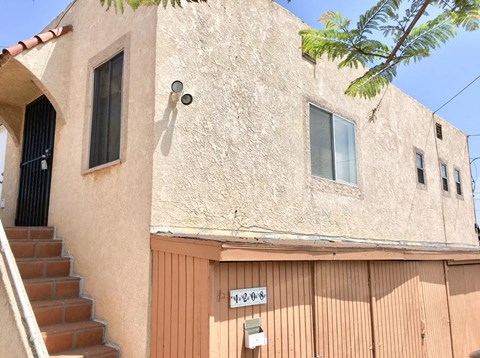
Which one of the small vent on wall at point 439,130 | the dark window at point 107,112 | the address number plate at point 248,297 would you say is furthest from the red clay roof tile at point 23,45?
the small vent on wall at point 439,130

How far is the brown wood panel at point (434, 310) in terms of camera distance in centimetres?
785

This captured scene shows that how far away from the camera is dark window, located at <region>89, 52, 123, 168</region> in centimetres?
580

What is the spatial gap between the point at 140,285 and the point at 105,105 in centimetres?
302

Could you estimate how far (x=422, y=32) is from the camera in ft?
12.6

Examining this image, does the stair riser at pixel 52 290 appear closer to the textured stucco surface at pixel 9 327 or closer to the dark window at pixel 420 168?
the textured stucco surface at pixel 9 327

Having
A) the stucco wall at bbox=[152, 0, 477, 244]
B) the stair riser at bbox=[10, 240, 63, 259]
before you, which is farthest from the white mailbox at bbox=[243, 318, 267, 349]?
the stair riser at bbox=[10, 240, 63, 259]

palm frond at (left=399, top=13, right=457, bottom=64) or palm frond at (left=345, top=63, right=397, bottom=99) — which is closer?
palm frond at (left=399, top=13, right=457, bottom=64)

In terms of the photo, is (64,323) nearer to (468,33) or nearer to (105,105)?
(105,105)

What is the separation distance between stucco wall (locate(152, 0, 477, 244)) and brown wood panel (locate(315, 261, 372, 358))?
1160 millimetres

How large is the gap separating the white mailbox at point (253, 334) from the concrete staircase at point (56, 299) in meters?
1.88

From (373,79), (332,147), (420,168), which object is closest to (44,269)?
(373,79)

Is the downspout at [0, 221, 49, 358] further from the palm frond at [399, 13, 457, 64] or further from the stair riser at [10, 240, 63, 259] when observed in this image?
the palm frond at [399, 13, 457, 64]

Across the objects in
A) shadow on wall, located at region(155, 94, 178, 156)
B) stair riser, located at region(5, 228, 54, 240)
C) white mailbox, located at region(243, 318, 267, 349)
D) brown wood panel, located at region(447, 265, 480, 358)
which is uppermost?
shadow on wall, located at region(155, 94, 178, 156)

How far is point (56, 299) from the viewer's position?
5410 millimetres
